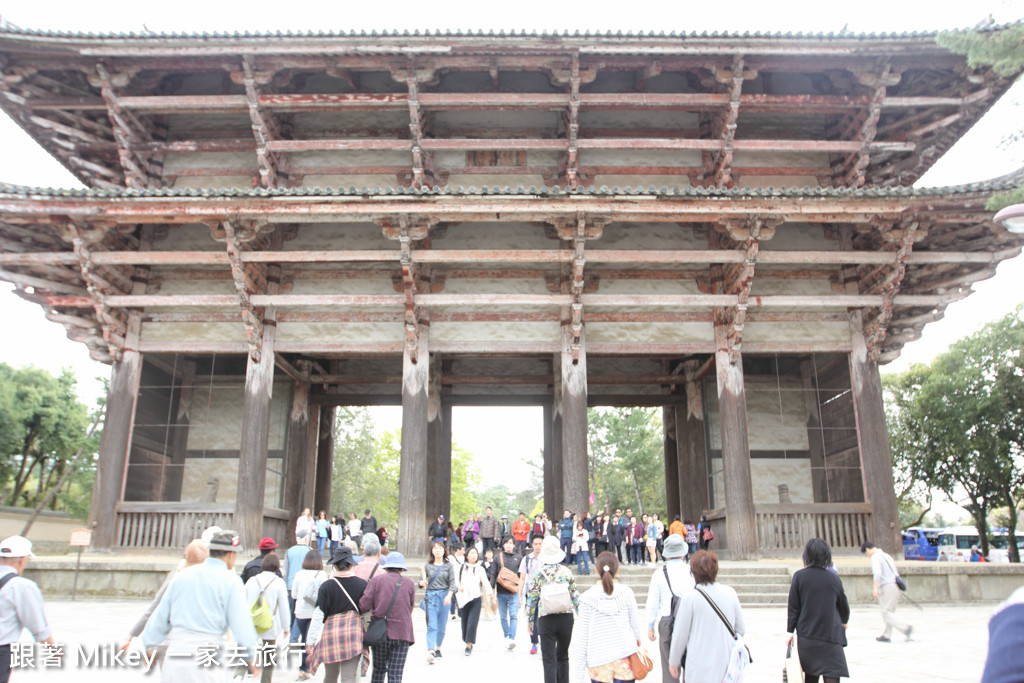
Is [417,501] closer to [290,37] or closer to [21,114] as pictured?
[290,37]

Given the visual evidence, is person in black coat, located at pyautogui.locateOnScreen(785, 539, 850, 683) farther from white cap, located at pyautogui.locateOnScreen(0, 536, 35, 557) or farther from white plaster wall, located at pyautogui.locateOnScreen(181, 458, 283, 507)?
white plaster wall, located at pyautogui.locateOnScreen(181, 458, 283, 507)

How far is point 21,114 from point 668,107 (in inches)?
484

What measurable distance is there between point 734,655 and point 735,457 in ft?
32.8

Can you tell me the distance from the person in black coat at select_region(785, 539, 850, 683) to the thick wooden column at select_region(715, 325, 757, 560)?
28.6ft

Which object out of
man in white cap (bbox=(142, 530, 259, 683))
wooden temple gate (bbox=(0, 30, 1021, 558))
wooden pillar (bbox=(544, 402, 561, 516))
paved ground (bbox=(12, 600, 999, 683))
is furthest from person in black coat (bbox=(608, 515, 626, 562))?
man in white cap (bbox=(142, 530, 259, 683))

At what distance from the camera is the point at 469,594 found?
8016 millimetres

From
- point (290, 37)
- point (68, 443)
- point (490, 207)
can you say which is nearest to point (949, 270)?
point (490, 207)

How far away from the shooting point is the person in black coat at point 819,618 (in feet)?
15.2

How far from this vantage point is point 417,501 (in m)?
13.3

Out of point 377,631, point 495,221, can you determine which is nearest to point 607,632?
point 377,631

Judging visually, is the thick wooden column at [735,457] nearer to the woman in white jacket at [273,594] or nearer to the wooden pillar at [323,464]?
the woman in white jacket at [273,594]

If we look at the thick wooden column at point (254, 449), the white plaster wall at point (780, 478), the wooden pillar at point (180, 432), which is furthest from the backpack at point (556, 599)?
the wooden pillar at point (180, 432)

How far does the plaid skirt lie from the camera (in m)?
5.09

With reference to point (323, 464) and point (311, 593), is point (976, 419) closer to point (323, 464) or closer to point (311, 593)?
point (323, 464)
